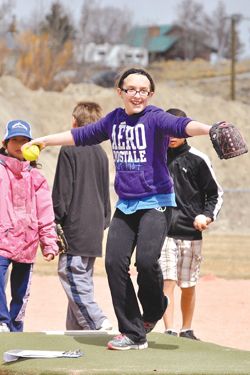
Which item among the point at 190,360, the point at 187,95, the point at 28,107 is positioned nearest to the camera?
the point at 190,360

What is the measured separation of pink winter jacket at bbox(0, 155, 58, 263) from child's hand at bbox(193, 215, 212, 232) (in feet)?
3.85

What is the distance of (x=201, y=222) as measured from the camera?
26.2 feet

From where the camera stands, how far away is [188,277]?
8.66m

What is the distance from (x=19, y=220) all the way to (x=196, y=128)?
6.81 ft

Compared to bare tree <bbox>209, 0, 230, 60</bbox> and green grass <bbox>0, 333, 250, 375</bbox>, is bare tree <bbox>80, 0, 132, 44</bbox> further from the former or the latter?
green grass <bbox>0, 333, 250, 375</bbox>

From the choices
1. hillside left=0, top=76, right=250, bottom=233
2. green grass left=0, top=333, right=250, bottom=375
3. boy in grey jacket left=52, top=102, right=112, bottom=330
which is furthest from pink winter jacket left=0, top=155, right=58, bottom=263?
hillside left=0, top=76, right=250, bottom=233

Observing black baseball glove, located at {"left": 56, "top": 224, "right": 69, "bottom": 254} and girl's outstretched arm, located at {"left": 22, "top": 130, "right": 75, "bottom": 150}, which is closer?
girl's outstretched arm, located at {"left": 22, "top": 130, "right": 75, "bottom": 150}

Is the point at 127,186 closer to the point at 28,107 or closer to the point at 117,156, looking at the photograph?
the point at 117,156

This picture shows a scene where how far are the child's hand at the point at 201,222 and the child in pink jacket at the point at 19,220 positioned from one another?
1176 millimetres

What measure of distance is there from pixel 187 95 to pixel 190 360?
124 feet

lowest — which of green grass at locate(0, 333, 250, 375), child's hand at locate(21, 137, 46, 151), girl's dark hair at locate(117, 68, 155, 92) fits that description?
green grass at locate(0, 333, 250, 375)

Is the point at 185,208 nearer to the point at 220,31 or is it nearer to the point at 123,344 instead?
the point at 123,344

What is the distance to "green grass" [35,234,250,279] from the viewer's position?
16078 mm

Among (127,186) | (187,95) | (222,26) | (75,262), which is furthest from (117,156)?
(222,26)
